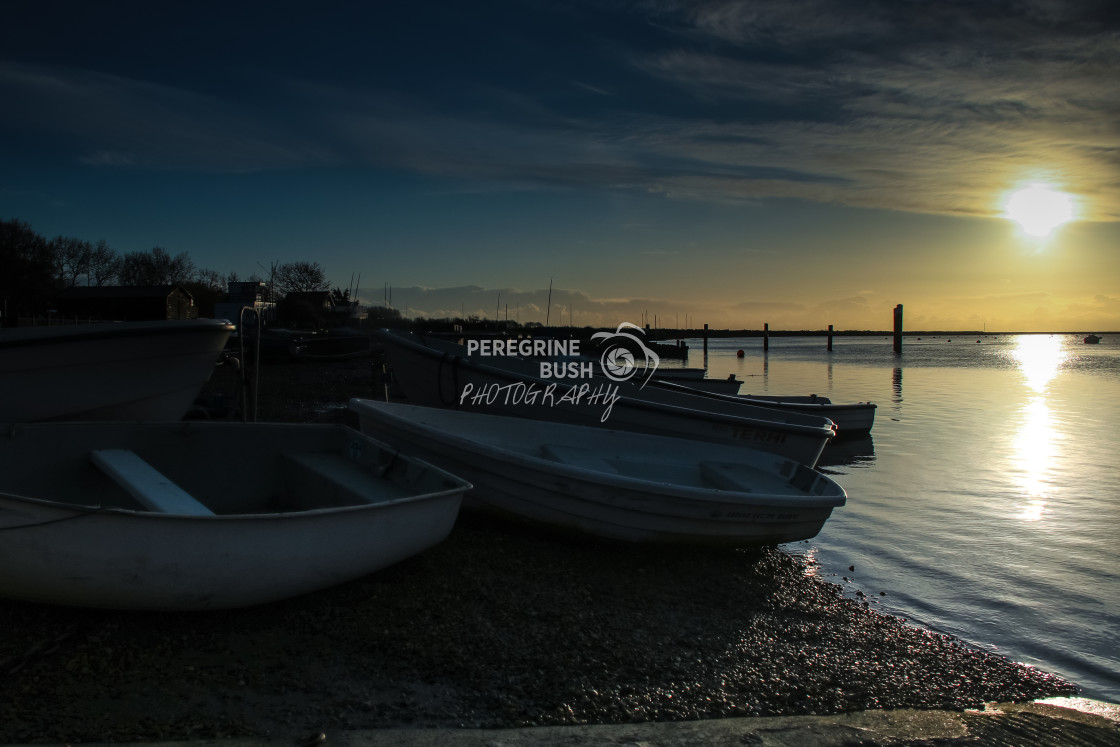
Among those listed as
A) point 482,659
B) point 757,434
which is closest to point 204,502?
point 482,659

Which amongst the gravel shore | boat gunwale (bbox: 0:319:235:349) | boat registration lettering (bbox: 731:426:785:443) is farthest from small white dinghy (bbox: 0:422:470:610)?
boat registration lettering (bbox: 731:426:785:443)

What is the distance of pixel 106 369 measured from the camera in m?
7.03

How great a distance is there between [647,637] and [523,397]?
5269 mm

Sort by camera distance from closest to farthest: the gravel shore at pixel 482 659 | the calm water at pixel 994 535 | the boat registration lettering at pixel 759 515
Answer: the gravel shore at pixel 482 659 → the calm water at pixel 994 535 → the boat registration lettering at pixel 759 515

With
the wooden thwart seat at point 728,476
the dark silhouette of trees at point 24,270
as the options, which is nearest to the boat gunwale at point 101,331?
the wooden thwart seat at point 728,476

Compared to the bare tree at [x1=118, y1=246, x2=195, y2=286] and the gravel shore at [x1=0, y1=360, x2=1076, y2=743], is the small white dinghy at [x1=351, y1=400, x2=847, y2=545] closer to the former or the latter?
the gravel shore at [x1=0, y1=360, x2=1076, y2=743]

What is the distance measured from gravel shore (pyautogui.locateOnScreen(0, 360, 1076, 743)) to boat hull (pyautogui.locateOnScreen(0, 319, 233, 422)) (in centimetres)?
350

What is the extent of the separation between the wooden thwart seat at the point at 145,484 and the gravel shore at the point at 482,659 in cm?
60

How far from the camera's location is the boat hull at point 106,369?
21.2 ft

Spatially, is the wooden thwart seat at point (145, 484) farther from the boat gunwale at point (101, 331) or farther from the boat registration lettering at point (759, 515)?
the boat registration lettering at point (759, 515)

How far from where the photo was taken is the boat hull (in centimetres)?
647

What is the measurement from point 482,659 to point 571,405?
5594 mm

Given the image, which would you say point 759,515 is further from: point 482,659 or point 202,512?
point 202,512

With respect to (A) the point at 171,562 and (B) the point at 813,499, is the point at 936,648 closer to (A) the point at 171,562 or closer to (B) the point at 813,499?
(B) the point at 813,499
